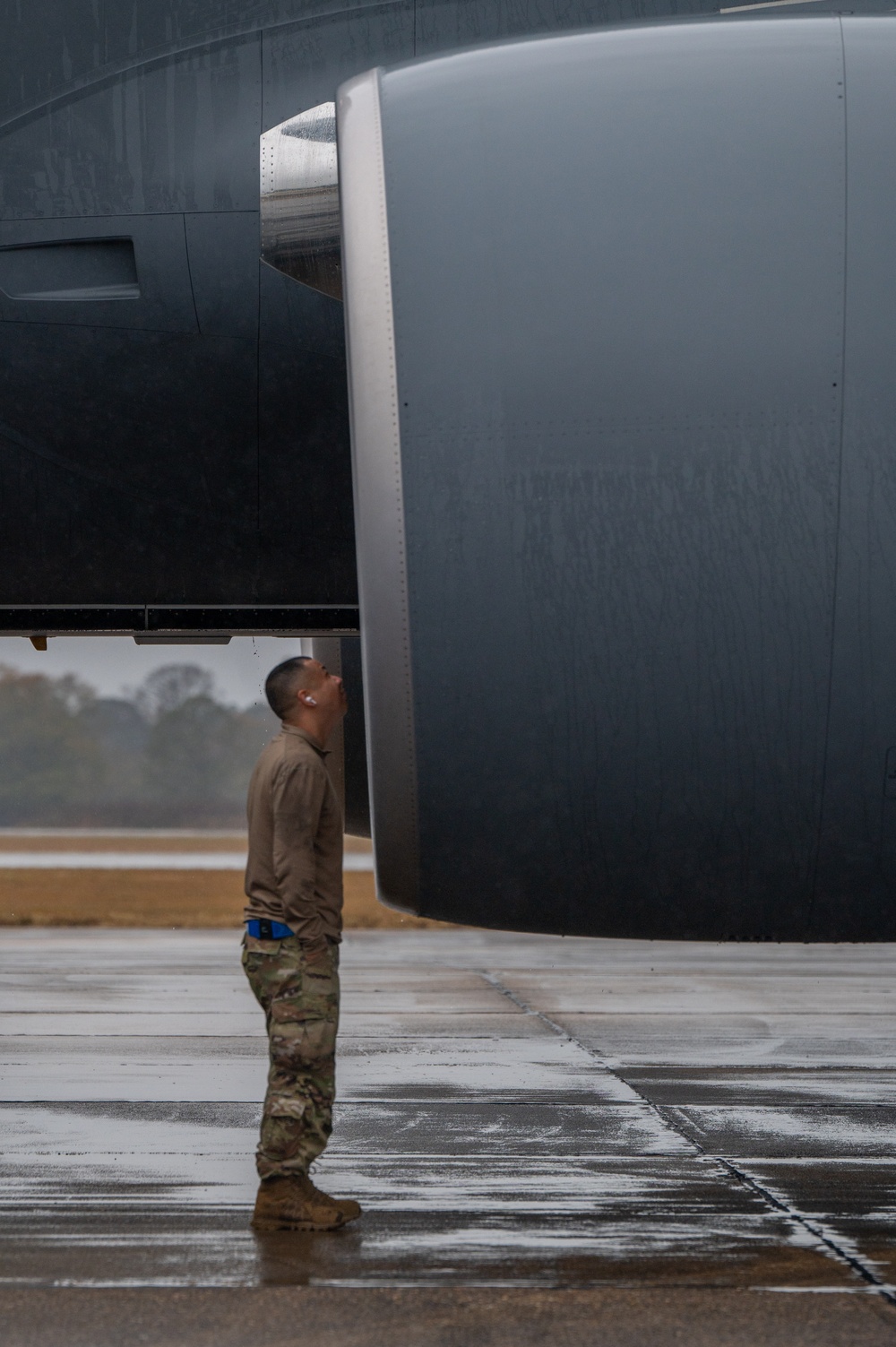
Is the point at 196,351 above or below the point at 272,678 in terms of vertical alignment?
above

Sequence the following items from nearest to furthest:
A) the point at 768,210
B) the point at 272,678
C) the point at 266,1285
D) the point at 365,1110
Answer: the point at 266,1285
the point at 768,210
the point at 272,678
the point at 365,1110

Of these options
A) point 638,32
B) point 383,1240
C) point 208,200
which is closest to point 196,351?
point 208,200

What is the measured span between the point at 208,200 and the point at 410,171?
55.5 inches

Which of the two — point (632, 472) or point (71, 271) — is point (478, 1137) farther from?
point (71, 271)

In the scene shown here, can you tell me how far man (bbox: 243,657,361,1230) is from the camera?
4.85 metres

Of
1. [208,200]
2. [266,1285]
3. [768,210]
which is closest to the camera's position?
[266,1285]

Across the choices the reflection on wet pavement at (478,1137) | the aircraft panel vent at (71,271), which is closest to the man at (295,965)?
the reflection on wet pavement at (478,1137)

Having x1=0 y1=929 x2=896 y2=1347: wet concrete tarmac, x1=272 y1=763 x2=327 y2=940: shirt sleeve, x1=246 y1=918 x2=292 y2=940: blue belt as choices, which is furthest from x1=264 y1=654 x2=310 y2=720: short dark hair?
x1=0 y1=929 x2=896 y2=1347: wet concrete tarmac

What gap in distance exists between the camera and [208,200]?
19.4 ft

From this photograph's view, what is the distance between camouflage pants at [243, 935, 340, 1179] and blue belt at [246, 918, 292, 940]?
0.06ft

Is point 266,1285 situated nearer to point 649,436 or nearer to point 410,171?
point 649,436

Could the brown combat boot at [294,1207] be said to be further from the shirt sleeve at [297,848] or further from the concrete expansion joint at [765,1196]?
the concrete expansion joint at [765,1196]

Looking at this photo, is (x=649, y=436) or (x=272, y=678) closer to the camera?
(x=649, y=436)

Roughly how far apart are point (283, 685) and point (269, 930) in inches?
31.8
